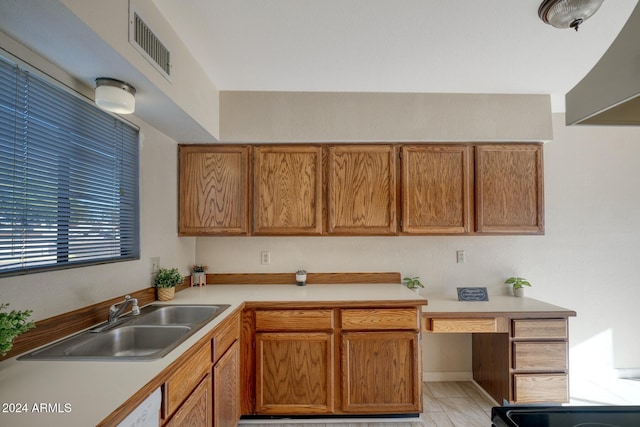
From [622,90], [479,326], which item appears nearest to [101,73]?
[622,90]

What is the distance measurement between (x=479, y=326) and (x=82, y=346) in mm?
2421

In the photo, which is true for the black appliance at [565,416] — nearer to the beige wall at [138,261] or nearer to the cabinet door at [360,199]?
the cabinet door at [360,199]

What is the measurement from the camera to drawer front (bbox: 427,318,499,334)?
2.37 metres

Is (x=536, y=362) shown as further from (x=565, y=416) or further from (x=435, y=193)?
(x=565, y=416)

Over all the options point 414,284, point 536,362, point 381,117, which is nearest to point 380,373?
point 414,284

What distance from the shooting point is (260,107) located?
259 centimetres

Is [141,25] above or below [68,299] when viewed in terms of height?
above

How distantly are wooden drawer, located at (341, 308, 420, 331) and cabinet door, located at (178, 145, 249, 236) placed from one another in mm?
1065

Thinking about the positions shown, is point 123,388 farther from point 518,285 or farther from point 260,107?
point 518,285

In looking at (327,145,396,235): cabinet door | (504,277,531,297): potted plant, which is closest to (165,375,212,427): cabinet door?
(327,145,396,235): cabinet door

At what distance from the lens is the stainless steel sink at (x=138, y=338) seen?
125 cm

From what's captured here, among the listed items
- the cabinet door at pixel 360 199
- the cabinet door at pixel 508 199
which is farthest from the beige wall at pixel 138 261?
the cabinet door at pixel 508 199

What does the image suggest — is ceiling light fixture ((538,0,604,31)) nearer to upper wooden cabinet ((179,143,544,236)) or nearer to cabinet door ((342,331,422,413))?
upper wooden cabinet ((179,143,544,236))

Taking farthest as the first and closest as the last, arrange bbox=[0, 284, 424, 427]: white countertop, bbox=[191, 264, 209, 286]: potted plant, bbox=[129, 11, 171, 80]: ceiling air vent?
bbox=[191, 264, 209, 286]: potted plant → bbox=[129, 11, 171, 80]: ceiling air vent → bbox=[0, 284, 424, 427]: white countertop
